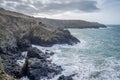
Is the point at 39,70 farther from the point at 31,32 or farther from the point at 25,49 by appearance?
the point at 31,32

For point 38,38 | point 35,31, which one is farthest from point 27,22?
point 38,38

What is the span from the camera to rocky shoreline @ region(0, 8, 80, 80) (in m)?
34.9

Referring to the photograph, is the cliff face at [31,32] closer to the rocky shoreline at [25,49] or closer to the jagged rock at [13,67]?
the rocky shoreline at [25,49]

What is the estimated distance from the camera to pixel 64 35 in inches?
3115

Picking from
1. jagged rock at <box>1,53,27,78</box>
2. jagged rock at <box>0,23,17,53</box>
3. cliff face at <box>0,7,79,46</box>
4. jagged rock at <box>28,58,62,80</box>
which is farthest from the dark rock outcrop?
cliff face at <box>0,7,79,46</box>

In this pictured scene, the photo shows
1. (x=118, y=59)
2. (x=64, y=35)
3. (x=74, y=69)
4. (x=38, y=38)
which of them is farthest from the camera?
(x=64, y=35)

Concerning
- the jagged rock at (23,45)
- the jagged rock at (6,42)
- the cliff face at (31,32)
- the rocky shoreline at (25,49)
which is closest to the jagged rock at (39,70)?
the rocky shoreline at (25,49)

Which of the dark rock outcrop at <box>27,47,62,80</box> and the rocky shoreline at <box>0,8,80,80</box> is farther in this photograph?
the rocky shoreline at <box>0,8,80,80</box>

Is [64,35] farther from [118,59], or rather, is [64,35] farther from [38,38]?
[118,59]

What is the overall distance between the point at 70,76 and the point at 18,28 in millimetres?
41956

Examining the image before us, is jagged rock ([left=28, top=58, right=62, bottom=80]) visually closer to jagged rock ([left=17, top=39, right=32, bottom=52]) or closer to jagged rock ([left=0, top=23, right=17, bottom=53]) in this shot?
jagged rock ([left=0, top=23, right=17, bottom=53])

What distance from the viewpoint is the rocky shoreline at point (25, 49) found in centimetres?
3487

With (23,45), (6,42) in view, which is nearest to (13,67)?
(6,42)

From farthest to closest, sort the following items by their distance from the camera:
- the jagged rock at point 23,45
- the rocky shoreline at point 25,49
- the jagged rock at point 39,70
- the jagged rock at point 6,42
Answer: the jagged rock at point 23,45, the jagged rock at point 6,42, the rocky shoreline at point 25,49, the jagged rock at point 39,70
